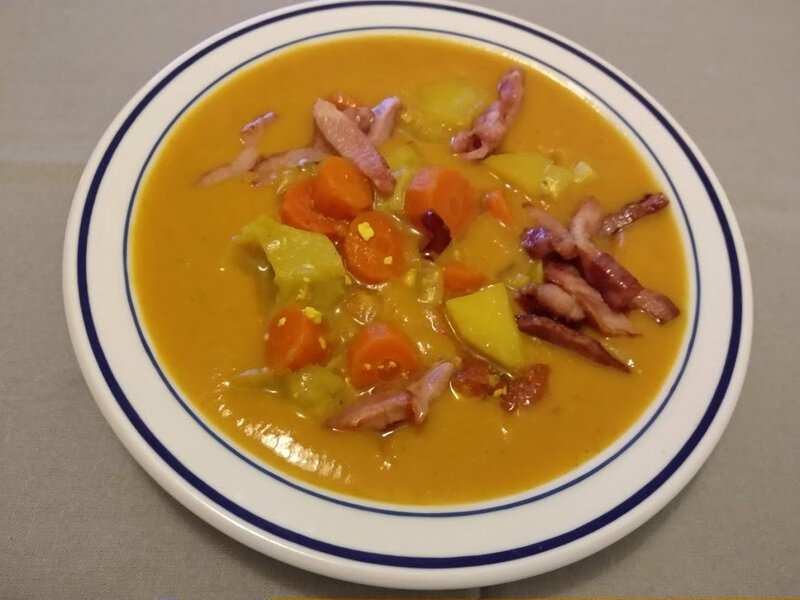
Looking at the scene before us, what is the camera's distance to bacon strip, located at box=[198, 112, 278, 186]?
250 cm

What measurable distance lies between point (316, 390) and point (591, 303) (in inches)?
39.2

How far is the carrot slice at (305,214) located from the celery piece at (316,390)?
536 millimetres

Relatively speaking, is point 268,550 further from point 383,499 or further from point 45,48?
point 45,48

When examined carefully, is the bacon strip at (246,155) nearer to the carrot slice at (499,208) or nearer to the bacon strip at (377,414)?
the carrot slice at (499,208)

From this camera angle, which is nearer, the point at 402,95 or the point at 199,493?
the point at 199,493

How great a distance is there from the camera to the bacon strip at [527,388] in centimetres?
212

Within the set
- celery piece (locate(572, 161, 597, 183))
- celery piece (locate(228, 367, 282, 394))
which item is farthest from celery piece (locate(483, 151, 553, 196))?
celery piece (locate(228, 367, 282, 394))

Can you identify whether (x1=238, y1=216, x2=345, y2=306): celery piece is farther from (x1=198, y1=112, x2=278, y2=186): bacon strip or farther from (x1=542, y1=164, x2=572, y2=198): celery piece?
(x1=542, y1=164, x2=572, y2=198): celery piece

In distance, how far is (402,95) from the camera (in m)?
2.91

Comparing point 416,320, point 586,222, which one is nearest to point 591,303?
point 586,222

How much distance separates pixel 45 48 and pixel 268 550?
8.63 ft

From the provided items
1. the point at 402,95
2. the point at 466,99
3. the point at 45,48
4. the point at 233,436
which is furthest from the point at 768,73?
the point at 45,48

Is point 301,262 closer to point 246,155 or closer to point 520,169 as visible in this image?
point 246,155

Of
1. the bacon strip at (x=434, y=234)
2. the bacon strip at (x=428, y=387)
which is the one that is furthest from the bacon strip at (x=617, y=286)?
the bacon strip at (x=428, y=387)
